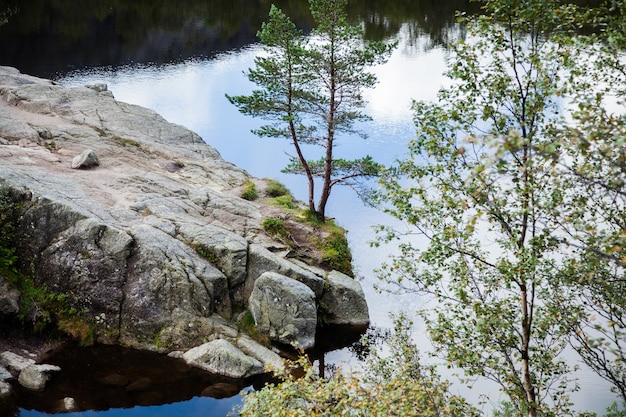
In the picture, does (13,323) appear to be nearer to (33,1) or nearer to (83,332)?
(83,332)

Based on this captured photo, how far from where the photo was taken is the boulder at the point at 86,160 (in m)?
36.2

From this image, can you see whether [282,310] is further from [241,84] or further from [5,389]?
[241,84]

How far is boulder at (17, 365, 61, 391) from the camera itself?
80.6 ft

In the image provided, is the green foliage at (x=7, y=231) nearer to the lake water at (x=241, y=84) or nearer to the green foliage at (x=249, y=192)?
the lake water at (x=241, y=84)

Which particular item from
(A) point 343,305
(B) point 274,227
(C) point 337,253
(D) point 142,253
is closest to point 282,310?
(A) point 343,305

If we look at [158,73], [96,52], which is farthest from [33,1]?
[158,73]

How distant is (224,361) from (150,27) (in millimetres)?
89693

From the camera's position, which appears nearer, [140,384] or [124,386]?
[124,386]

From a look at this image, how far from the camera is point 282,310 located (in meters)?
29.6

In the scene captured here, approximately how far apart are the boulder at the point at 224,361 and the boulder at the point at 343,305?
6.53m

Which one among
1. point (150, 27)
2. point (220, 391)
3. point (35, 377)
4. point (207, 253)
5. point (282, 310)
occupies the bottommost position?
point (220, 391)

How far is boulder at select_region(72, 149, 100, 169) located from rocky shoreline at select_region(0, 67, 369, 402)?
0.28ft

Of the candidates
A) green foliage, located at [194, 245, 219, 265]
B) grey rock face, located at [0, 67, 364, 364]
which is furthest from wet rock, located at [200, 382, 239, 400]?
green foliage, located at [194, 245, 219, 265]

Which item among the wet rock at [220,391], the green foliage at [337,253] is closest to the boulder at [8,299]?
the wet rock at [220,391]
